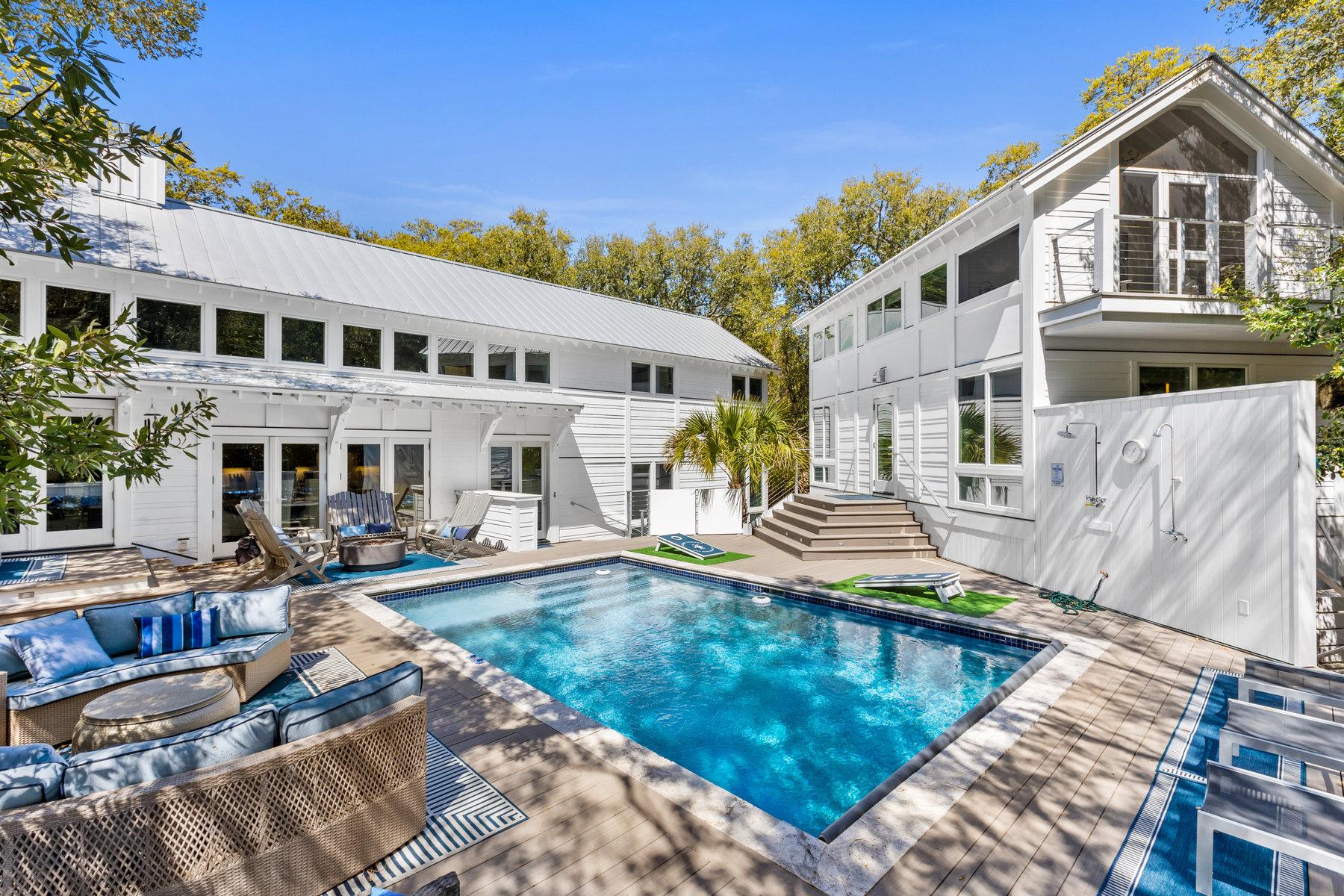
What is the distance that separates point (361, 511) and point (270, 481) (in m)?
1.76

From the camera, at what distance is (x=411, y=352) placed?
1315 cm

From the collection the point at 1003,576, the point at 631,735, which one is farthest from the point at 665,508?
the point at 631,735

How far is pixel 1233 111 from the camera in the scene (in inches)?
355

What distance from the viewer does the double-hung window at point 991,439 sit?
962 cm

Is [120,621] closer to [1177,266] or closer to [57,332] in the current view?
[57,332]

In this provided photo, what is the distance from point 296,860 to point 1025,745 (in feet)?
14.9

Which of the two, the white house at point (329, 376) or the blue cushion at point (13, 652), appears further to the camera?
the white house at point (329, 376)

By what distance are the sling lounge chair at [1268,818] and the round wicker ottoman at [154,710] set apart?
5918mm

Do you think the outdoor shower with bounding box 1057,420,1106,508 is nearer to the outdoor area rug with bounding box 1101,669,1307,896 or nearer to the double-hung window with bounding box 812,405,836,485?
the outdoor area rug with bounding box 1101,669,1307,896

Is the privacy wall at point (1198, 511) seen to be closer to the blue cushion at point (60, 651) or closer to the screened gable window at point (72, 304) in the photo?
the blue cushion at point (60, 651)

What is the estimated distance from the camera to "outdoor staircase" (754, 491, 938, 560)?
38.0 feet

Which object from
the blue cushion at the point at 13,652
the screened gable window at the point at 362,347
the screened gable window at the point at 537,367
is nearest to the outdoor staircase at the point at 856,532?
the screened gable window at the point at 537,367

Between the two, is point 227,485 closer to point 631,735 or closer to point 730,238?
point 631,735

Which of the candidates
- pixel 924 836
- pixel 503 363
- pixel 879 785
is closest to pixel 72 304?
pixel 503 363
